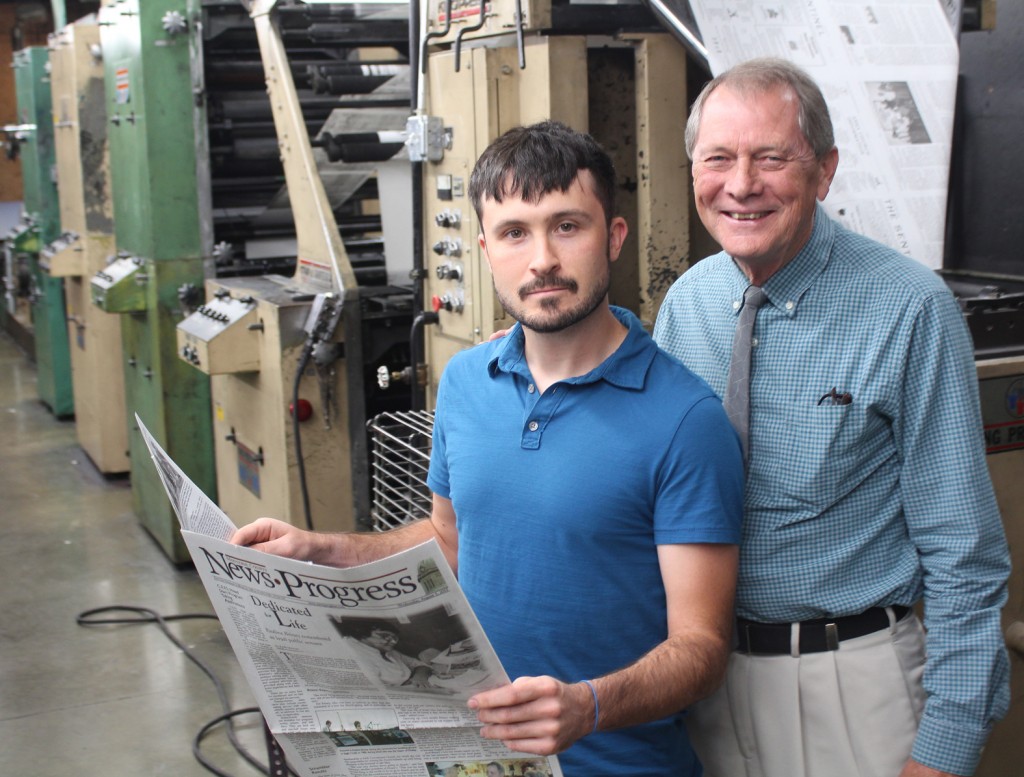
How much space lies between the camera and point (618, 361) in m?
1.39

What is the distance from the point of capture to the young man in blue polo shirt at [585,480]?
1.31 meters

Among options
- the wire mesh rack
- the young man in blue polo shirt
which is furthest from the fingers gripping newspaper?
the wire mesh rack

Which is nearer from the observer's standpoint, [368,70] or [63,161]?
[368,70]

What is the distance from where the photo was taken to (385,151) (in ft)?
11.2

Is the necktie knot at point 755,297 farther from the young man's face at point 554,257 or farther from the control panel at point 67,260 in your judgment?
the control panel at point 67,260

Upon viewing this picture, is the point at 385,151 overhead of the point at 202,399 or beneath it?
overhead

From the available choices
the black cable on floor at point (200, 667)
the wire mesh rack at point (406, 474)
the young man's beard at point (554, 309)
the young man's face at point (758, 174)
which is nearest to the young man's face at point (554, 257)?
the young man's beard at point (554, 309)

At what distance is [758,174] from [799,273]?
15 cm

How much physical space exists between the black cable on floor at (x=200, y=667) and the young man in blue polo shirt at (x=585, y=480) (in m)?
1.94

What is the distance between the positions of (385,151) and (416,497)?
3.52ft

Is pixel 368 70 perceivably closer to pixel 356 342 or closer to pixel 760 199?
pixel 356 342

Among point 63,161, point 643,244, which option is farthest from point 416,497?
point 63,161

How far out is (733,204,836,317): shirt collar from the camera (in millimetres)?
1483

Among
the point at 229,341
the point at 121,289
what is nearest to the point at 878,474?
the point at 229,341
